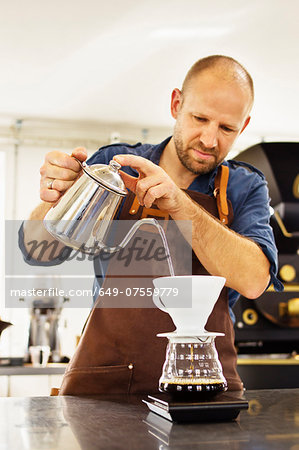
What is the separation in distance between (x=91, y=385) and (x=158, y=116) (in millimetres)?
5124

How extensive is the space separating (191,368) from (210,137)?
90cm

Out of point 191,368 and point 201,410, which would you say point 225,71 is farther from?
point 201,410

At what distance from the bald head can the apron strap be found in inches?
10.9

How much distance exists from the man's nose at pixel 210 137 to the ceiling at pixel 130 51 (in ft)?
8.16

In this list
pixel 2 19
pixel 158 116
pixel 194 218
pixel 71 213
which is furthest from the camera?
pixel 158 116

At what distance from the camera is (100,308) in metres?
1.64

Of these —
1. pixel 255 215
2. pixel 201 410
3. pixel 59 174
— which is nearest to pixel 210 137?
pixel 255 215

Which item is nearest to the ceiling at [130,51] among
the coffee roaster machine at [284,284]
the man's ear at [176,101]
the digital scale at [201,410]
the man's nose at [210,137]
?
the coffee roaster machine at [284,284]

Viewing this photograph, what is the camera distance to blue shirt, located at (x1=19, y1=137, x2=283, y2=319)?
1.82 m

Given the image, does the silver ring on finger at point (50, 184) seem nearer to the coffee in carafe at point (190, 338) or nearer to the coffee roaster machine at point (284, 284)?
the coffee in carafe at point (190, 338)

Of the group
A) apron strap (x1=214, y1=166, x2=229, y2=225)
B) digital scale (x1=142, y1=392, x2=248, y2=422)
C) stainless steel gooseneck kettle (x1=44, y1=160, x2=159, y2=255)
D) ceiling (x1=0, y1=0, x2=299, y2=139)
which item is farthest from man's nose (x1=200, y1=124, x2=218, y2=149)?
ceiling (x1=0, y1=0, x2=299, y2=139)

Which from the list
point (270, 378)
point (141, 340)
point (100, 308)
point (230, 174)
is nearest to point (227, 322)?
point (141, 340)

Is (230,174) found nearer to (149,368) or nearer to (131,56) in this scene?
(149,368)

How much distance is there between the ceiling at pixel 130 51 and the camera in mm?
4117
